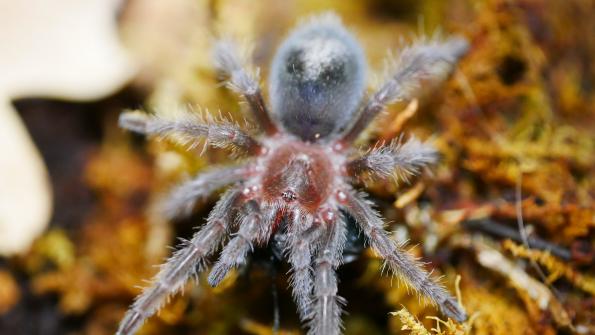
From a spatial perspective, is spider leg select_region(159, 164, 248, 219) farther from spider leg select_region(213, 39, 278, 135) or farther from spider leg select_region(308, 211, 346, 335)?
spider leg select_region(308, 211, 346, 335)

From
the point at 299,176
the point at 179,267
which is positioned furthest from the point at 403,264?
the point at 179,267

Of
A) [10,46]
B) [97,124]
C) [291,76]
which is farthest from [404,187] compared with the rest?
[10,46]

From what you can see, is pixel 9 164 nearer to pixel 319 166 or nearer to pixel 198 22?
pixel 198 22

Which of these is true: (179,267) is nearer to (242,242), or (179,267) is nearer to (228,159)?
(242,242)

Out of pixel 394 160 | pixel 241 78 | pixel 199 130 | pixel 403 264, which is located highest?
pixel 241 78

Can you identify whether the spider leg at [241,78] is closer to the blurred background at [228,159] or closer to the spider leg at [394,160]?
the blurred background at [228,159]

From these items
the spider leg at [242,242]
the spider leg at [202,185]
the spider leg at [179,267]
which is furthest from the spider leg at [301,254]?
the spider leg at [202,185]
